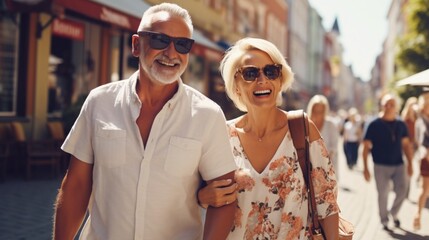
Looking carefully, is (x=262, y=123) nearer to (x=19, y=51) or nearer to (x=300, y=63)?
(x=19, y=51)

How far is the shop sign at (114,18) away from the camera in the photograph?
35.9ft

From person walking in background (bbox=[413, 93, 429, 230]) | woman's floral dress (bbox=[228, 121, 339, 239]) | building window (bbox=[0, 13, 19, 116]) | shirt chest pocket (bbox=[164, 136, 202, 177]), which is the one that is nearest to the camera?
shirt chest pocket (bbox=[164, 136, 202, 177])

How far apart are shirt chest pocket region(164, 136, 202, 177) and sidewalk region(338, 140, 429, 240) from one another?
5.03 metres

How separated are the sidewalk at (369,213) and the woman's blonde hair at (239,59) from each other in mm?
4112

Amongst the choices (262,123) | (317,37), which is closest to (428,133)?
(262,123)

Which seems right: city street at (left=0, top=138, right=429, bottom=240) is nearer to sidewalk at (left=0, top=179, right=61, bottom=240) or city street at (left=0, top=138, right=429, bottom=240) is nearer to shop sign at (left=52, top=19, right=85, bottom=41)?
sidewalk at (left=0, top=179, right=61, bottom=240)

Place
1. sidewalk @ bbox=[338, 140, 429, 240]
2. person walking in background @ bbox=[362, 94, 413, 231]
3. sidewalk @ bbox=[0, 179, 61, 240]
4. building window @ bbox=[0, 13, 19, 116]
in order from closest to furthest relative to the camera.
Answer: sidewalk @ bbox=[0, 179, 61, 240] → sidewalk @ bbox=[338, 140, 429, 240] → person walking in background @ bbox=[362, 94, 413, 231] → building window @ bbox=[0, 13, 19, 116]

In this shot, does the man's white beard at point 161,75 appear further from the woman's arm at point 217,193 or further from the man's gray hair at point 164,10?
the woman's arm at point 217,193

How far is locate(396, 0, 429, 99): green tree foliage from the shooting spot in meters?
18.2

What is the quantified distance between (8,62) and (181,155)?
397 inches

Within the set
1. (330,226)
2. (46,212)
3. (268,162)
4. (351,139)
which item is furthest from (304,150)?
(351,139)

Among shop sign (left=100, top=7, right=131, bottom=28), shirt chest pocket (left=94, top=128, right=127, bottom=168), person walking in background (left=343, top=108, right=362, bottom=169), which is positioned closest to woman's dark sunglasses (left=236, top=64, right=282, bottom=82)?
shirt chest pocket (left=94, top=128, right=127, bottom=168)

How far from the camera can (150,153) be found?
216cm

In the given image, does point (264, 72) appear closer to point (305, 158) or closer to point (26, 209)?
point (305, 158)
